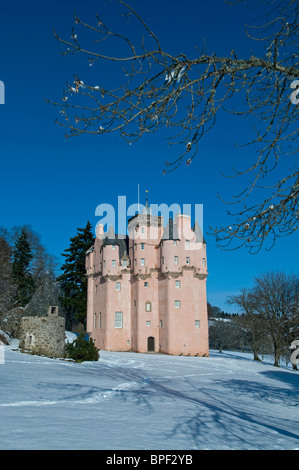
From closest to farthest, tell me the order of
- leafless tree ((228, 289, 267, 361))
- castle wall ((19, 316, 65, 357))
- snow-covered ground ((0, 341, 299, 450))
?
snow-covered ground ((0, 341, 299, 450)), castle wall ((19, 316, 65, 357)), leafless tree ((228, 289, 267, 361))

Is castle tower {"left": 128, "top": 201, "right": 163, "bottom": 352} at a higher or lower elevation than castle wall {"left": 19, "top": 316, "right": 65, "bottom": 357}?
higher

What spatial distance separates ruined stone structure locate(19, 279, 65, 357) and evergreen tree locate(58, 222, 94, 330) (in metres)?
19.1

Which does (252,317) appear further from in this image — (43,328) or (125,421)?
(125,421)

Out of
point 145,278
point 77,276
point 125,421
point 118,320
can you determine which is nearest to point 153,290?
point 145,278

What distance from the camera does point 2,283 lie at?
3322 cm

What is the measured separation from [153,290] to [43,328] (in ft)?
54.2

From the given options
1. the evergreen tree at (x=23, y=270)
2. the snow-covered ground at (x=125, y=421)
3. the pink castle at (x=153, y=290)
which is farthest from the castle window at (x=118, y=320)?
the snow-covered ground at (x=125, y=421)

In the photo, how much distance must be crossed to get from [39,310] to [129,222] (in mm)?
19330

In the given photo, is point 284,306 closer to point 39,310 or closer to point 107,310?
point 107,310

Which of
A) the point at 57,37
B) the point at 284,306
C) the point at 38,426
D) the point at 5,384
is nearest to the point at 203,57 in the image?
the point at 57,37

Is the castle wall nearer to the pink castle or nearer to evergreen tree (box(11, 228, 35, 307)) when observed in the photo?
the pink castle

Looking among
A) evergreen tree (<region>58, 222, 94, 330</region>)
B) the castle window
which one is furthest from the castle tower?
evergreen tree (<region>58, 222, 94, 330</region>)

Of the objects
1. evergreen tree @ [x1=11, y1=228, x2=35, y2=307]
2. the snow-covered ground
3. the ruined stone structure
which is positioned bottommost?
the snow-covered ground

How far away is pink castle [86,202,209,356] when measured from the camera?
38.5m
